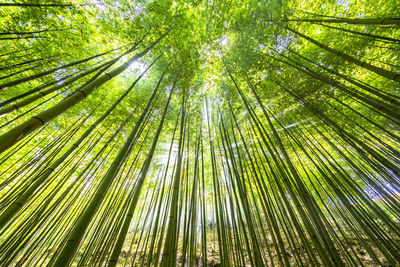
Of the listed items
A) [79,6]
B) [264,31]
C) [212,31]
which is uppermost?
[212,31]

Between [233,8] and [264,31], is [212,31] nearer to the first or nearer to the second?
[233,8]

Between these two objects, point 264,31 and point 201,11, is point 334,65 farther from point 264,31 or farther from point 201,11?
point 201,11

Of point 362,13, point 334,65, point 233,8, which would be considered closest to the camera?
point 362,13

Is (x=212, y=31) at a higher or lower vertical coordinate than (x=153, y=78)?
higher

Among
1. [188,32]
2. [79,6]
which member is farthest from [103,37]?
[188,32]

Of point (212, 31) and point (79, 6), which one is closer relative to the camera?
point (79, 6)

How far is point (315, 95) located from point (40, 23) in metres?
6.09

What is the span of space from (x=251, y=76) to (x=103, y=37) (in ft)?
11.6

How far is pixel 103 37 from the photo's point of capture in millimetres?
3049

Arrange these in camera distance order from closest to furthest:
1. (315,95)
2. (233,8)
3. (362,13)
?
(362,13) < (233,8) < (315,95)

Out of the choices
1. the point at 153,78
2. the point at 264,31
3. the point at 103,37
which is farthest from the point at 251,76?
the point at 103,37

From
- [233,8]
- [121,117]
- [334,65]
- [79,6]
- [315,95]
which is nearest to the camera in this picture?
[79,6]

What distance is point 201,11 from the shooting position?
3156 millimetres

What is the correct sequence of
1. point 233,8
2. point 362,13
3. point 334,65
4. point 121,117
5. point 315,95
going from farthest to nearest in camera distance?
point 121,117 < point 315,95 < point 334,65 < point 233,8 < point 362,13
